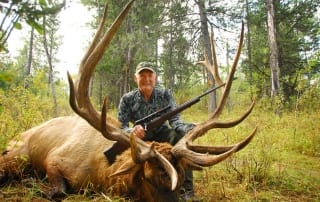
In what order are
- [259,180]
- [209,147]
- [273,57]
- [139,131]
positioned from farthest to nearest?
[273,57] → [259,180] → [139,131] → [209,147]

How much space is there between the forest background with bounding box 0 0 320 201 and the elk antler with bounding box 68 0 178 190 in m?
0.67

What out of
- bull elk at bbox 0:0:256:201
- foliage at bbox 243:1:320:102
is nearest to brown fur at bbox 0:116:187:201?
bull elk at bbox 0:0:256:201

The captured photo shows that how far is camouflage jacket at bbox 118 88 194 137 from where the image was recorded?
4.78 m

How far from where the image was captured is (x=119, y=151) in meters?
4.08

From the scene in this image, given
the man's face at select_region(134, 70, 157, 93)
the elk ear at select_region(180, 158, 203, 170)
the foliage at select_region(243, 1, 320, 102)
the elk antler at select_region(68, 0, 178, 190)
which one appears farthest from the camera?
the foliage at select_region(243, 1, 320, 102)

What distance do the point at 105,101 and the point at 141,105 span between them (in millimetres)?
1764

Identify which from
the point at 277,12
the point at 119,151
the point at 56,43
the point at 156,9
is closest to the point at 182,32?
the point at 156,9

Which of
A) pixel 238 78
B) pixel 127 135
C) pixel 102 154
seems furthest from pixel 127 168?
pixel 238 78

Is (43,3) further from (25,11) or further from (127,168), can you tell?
(127,168)

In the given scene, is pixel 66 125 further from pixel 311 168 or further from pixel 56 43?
pixel 56 43

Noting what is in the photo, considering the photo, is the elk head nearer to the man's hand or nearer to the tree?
the man's hand

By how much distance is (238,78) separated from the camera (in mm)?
14906

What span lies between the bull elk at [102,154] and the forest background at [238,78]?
30 centimetres

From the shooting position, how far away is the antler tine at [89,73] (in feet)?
11.2
